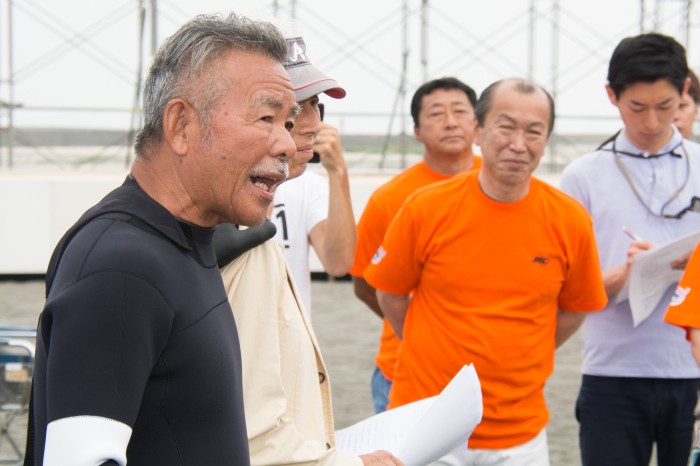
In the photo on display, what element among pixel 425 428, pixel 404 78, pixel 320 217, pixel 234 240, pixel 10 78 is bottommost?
pixel 425 428

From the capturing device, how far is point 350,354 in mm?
7633

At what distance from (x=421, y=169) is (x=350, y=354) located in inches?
149

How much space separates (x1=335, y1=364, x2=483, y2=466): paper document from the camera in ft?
6.14

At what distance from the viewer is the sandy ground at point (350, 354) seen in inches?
219

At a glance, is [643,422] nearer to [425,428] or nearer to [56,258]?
[425,428]

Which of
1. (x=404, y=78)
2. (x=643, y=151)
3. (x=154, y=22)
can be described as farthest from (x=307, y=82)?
(x=404, y=78)

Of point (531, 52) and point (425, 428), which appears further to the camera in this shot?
point (531, 52)

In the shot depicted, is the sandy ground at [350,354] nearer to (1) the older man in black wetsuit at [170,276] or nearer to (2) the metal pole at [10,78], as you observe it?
(1) the older man in black wetsuit at [170,276]

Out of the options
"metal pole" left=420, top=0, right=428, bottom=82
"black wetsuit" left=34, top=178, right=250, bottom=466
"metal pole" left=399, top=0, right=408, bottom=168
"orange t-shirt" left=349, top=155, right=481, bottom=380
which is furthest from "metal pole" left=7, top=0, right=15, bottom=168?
"black wetsuit" left=34, top=178, right=250, bottom=466

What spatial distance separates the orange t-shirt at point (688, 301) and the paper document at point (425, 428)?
2.78 feet

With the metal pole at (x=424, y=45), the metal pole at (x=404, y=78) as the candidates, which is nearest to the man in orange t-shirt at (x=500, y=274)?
the metal pole at (x=404, y=78)

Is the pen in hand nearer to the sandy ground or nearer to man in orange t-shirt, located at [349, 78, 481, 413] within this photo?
man in orange t-shirt, located at [349, 78, 481, 413]

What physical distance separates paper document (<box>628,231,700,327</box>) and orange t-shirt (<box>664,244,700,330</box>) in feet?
1.27

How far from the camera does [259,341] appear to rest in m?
1.65
